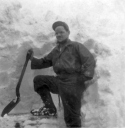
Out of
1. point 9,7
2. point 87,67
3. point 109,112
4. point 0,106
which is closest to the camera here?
point 87,67

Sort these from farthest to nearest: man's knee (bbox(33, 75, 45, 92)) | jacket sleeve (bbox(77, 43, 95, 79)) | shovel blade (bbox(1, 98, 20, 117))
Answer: shovel blade (bbox(1, 98, 20, 117))
man's knee (bbox(33, 75, 45, 92))
jacket sleeve (bbox(77, 43, 95, 79))

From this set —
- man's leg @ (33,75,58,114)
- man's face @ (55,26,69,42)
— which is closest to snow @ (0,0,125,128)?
man's leg @ (33,75,58,114)

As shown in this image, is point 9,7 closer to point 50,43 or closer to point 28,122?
point 50,43

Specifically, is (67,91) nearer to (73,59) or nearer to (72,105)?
(72,105)

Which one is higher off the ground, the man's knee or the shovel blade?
the man's knee

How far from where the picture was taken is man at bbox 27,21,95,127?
4.34 m

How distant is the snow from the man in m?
0.29

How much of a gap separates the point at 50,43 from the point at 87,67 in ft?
4.34

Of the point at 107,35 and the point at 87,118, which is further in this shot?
the point at 107,35

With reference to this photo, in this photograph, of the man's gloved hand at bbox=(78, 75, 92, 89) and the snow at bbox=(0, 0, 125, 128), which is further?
the snow at bbox=(0, 0, 125, 128)

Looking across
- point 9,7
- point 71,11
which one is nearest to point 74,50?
point 71,11

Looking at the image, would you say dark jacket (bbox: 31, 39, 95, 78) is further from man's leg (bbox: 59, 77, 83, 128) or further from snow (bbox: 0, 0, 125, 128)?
snow (bbox: 0, 0, 125, 128)

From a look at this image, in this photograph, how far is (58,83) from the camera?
14.9 ft

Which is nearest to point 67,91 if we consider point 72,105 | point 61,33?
point 72,105
